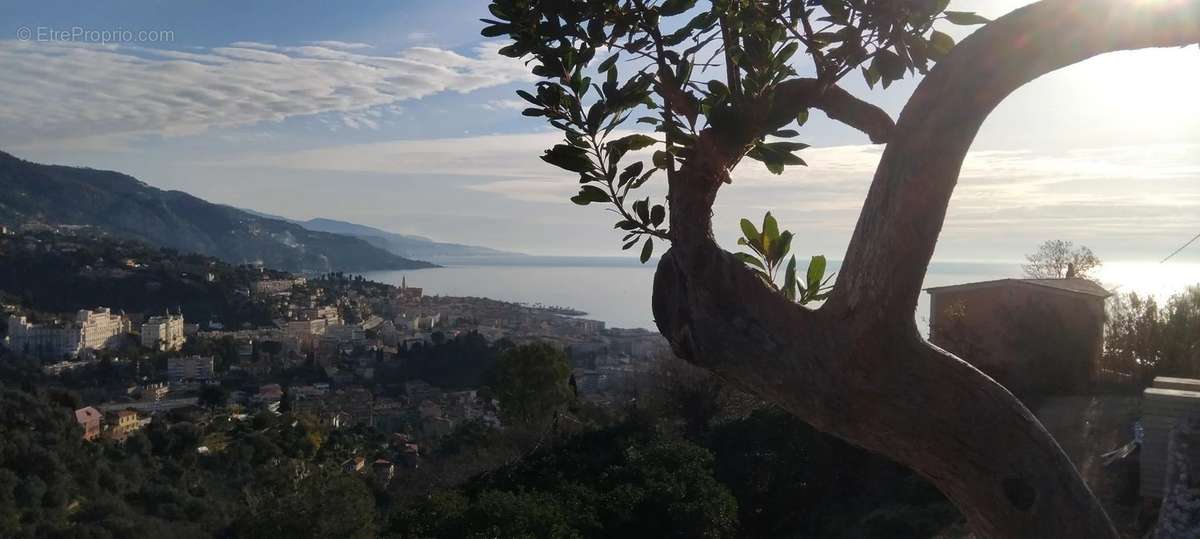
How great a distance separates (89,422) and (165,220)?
164 feet

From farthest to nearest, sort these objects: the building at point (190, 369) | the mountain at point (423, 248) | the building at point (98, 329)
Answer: the mountain at point (423, 248) → the building at point (98, 329) → the building at point (190, 369)

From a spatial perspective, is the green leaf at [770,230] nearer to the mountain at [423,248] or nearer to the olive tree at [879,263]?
the olive tree at [879,263]

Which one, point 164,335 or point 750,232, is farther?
point 164,335

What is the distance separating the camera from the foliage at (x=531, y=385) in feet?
41.0

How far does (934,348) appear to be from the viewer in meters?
1.23

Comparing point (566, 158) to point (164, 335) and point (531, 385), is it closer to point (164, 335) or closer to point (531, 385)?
point (531, 385)

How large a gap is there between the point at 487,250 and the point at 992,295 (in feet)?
298

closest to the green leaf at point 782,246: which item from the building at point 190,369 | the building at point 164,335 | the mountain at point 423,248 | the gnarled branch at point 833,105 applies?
the gnarled branch at point 833,105

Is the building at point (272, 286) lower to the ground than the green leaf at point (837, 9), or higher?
lower

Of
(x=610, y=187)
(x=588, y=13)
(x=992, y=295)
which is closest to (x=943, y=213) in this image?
(x=610, y=187)

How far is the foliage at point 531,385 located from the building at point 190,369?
2197cm

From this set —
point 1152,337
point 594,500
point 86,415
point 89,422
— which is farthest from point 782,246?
point 86,415

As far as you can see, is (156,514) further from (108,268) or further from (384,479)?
(108,268)

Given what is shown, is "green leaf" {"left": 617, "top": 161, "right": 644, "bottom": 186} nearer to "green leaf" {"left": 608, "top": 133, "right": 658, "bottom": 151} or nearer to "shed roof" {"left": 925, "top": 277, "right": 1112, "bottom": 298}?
"green leaf" {"left": 608, "top": 133, "right": 658, "bottom": 151}
